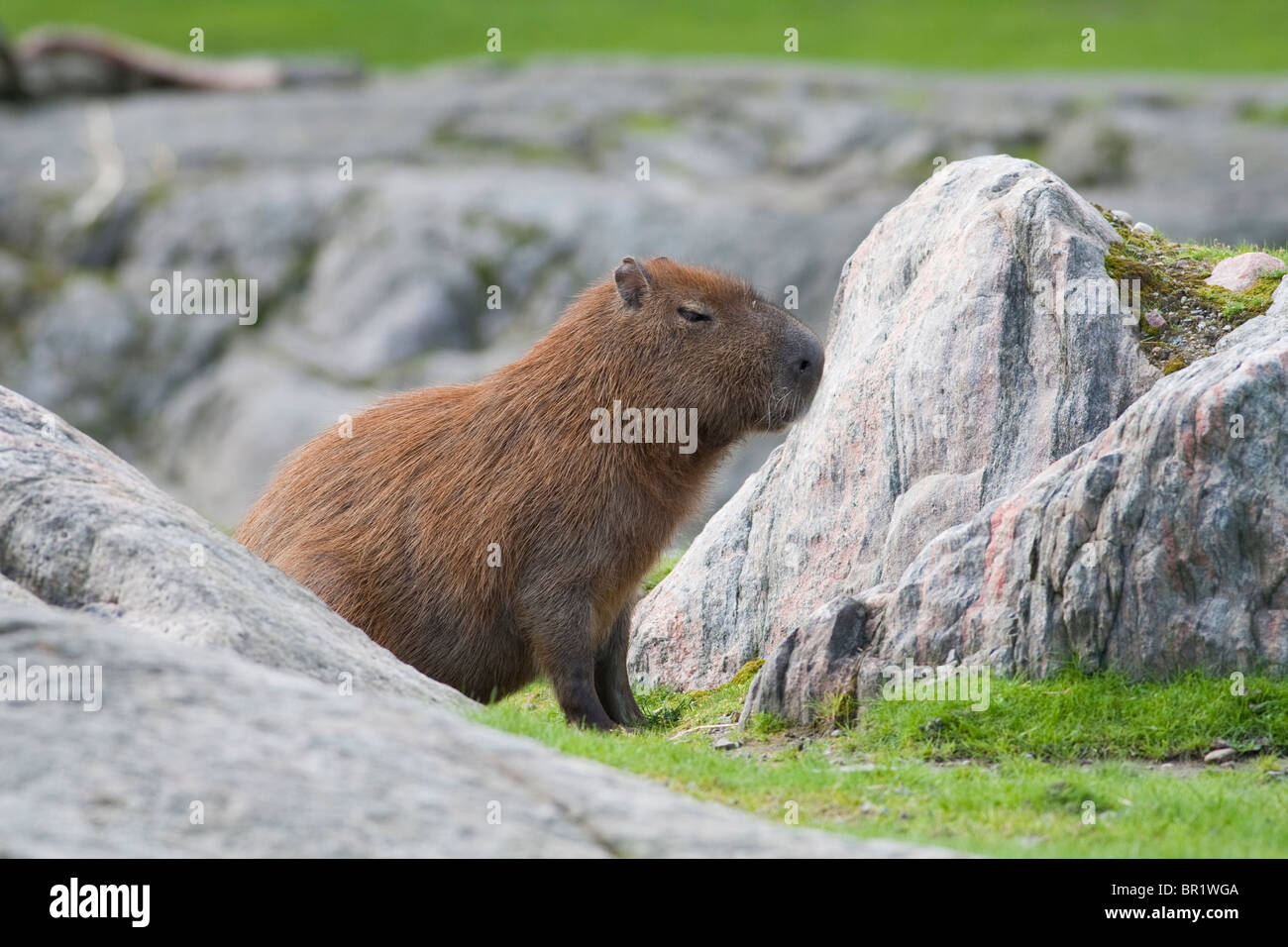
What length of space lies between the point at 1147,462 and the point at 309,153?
23.0 metres

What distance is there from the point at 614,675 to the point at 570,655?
692 mm

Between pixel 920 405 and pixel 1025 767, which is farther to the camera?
pixel 920 405

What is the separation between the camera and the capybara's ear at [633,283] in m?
9.70

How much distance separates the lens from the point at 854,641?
872 cm

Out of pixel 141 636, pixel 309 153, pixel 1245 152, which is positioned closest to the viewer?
pixel 141 636

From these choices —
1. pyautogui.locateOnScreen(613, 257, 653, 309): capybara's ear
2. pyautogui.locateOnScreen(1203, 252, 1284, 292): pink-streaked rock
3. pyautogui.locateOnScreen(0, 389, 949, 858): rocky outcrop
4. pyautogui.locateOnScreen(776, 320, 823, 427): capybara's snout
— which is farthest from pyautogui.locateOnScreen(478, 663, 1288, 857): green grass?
pyautogui.locateOnScreen(1203, 252, 1284, 292): pink-streaked rock

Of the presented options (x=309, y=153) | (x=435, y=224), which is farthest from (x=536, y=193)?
(x=309, y=153)

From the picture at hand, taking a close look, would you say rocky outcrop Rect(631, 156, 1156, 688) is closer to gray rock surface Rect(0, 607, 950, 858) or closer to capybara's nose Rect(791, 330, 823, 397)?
capybara's nose Rect(791, 330, 823, 397)

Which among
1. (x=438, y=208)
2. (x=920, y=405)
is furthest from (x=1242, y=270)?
(x=438, y=208)

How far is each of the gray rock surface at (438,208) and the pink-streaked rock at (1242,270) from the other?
12.9 meters

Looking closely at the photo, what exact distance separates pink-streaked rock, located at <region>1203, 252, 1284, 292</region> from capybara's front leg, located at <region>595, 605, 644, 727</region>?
164 inches

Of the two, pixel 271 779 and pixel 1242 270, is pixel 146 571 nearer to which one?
pixel 271 779

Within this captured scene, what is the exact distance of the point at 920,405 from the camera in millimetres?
9672

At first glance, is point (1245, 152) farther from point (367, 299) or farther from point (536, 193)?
point (367, 299)
